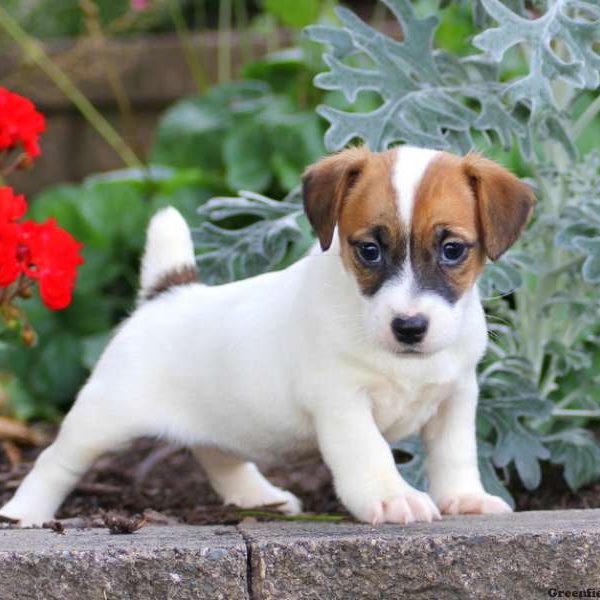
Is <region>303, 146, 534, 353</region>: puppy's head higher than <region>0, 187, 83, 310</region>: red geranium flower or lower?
higher

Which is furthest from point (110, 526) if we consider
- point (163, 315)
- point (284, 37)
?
point (284, 37)

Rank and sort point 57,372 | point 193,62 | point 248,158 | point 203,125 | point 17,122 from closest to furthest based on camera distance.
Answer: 1. point 17,122
2. point 57,372
3. point 248,158
4. point 203,125
5. point 193,62

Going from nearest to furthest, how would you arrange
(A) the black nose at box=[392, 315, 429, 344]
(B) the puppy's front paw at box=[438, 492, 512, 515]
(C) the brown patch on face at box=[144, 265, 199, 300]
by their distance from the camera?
1. (A) the black nose at box=[392, 315, 429, 344]
2. (B) the puppy's front paw at box=[438, 492, 512, 515]
3. (C) the brown patch on face at box=[144, 265, 199, 300]

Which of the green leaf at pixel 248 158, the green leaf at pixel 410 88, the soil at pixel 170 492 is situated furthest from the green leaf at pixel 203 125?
the green leaf at pixel 410 88

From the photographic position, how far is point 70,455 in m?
3.98

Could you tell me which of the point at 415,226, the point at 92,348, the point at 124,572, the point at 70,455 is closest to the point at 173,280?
the point at 70,455

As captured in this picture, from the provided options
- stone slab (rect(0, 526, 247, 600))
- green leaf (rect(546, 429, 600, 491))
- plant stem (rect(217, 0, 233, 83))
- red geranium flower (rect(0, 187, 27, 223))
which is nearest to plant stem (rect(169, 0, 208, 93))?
plant stem (rect(217, 0, 233, 83))

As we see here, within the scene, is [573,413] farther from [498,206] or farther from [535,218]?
[498,206]

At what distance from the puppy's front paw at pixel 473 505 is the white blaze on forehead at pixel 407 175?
88 centimetres

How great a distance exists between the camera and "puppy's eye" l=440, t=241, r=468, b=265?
327cm

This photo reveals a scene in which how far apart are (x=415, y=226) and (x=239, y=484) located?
4.63 ft

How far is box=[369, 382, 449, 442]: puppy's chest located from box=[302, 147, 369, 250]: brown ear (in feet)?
1.40

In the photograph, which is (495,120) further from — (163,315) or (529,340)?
(163,315)

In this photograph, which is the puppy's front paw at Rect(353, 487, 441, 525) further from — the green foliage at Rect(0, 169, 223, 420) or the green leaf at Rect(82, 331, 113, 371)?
the green foliage at Rect(0, 169, 223, 420)
